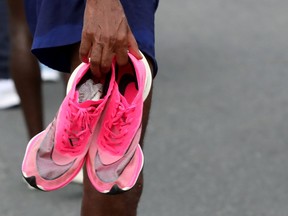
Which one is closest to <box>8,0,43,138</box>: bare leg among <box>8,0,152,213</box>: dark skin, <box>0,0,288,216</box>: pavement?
<box>0,0,288,216</box>: pavement

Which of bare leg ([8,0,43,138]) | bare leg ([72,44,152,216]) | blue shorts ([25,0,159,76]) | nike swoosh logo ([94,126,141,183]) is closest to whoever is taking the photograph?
nike swoosh logo ([94,126,141,183])

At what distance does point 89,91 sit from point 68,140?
16cm

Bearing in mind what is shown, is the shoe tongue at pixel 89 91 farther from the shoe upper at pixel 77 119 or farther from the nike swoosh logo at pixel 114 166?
the nike swoosh logo at pixel 114 166

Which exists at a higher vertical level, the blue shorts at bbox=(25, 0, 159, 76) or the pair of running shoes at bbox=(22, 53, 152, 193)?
the blue shorts at bbox=(25, 0, 159, 76)

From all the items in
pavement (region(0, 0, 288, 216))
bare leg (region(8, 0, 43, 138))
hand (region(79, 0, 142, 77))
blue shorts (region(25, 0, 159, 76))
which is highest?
hand (region(79, 0, 142, 77))

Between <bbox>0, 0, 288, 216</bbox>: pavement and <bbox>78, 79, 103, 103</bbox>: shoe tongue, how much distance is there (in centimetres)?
165

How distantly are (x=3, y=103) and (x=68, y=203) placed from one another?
1.50 m

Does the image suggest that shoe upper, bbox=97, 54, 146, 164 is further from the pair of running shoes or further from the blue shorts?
the blue shorts

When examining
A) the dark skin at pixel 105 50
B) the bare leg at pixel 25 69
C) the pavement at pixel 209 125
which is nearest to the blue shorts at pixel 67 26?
the dark skin at pixel 105 50

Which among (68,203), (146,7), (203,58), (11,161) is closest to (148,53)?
(146,7)

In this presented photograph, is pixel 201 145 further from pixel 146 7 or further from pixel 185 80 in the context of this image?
pixel 146 7

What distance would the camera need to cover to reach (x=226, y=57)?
6.34m

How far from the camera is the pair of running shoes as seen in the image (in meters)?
2.41

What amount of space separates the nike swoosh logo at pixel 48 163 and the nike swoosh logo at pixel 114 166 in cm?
9
